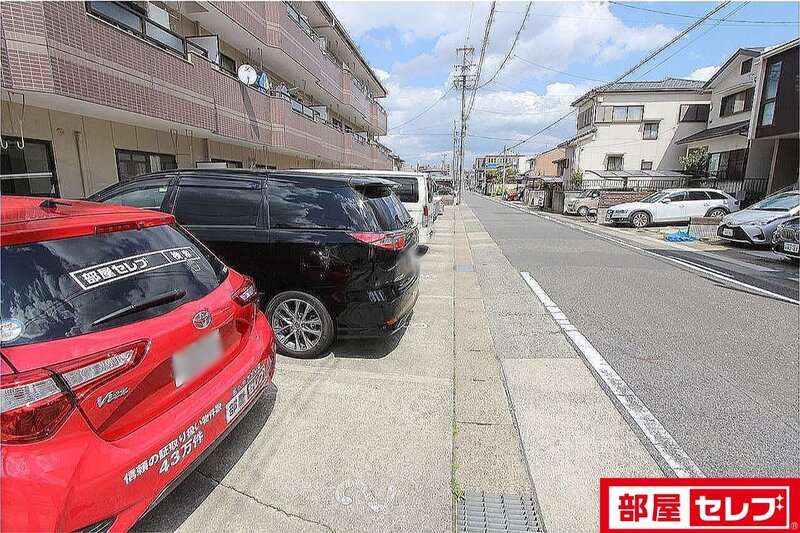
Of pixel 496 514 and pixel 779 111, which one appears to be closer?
pixel 496 514

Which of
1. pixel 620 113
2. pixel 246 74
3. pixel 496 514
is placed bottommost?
pixel 496 514

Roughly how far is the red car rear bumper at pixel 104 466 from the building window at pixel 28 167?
530 cm

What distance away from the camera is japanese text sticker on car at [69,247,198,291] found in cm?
166

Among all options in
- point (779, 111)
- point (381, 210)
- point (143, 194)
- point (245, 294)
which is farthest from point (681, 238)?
point (143, 194)

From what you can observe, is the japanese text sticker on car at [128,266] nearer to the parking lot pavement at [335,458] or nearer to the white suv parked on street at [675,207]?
the parking lot pavement at [335,458]

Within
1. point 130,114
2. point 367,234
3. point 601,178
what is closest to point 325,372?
point 367,234

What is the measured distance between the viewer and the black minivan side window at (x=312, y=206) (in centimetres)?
355

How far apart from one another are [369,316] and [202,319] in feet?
5.62

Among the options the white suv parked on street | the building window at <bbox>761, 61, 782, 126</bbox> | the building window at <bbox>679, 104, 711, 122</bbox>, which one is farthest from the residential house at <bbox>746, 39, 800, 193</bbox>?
the building window at <bbox>679, 104, 711, 122</bbox>

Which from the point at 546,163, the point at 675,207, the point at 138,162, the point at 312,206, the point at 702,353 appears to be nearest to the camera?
the point at 312,206

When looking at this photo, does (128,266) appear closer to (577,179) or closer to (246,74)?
(246,74)

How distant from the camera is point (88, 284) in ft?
5.42

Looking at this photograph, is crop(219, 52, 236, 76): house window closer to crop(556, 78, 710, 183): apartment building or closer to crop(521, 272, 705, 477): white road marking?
crop(521, 272, 705, 477): white road marking

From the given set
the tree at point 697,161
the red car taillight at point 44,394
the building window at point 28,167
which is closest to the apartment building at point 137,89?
the building window at point 28,167
